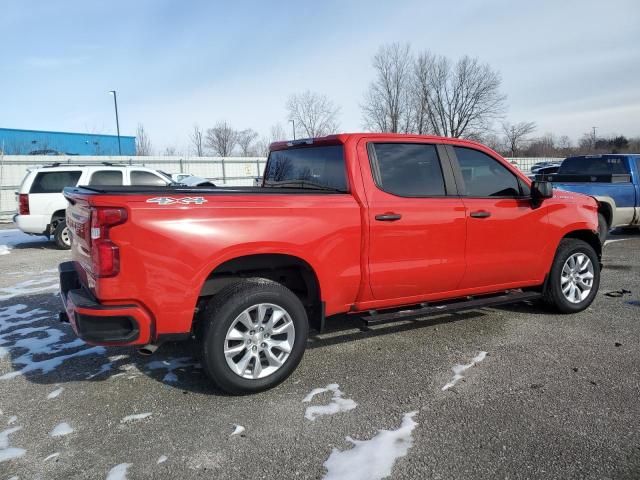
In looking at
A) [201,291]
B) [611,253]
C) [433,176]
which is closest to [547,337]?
[433,176]

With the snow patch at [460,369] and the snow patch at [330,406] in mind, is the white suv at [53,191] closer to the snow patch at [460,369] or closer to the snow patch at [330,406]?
the snow patch at [330,406]

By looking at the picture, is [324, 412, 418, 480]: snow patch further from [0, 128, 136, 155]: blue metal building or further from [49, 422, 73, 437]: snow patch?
[0, 128, 136, 155]: blue metal building

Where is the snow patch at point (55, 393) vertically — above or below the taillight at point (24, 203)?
below

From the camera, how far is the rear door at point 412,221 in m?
3.99

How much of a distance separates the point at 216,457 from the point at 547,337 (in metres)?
3.34

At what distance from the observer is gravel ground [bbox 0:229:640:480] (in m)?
2.69

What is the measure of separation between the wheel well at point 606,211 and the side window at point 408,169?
22.0 feet

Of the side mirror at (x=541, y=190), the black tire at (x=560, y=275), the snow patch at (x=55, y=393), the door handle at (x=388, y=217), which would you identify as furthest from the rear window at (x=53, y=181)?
the black tire at (x=560, y=275)

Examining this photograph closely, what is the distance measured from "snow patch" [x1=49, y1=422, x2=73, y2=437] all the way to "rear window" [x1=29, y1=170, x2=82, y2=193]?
8.69 m

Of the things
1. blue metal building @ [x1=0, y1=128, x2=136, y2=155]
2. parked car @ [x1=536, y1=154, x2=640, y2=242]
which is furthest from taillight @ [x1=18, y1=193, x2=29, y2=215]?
blue metal building @ [x1=0, y1=128, x2=136, y2=155]

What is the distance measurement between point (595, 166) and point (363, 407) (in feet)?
30.4

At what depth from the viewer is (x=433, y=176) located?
441cm

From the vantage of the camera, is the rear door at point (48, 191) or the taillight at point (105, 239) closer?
the taillight at point (105, 239)

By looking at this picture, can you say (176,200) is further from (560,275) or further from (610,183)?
(610,183)
